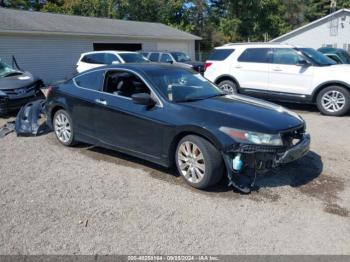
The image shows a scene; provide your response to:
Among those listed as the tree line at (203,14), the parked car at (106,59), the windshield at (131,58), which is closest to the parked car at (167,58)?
the windshield at (131,58)

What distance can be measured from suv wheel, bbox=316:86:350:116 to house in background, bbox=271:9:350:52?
86.2 ft

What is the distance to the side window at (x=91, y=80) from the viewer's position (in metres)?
5.95

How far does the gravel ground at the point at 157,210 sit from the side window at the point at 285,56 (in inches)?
174

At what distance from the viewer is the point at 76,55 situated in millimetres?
20250

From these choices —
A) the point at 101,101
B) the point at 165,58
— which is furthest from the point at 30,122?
the point at 165,58

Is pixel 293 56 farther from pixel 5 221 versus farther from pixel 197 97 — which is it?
pixel 5 221

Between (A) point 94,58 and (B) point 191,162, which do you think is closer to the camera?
(B) point 191,162

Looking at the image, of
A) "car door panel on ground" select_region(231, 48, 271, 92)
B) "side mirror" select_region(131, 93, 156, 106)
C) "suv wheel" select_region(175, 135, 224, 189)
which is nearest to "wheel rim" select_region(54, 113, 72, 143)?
"side mirror" select_region(131, 93, 156, 106)

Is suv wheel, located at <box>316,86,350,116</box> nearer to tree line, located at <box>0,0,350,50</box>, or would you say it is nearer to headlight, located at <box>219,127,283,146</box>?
headlight, located at <box>219,127,283,146</box>

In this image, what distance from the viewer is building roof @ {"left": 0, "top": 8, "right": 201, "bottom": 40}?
58.2 feet

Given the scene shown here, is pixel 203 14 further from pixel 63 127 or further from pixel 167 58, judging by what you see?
pixel 63 127

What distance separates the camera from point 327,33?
3325 centimetres

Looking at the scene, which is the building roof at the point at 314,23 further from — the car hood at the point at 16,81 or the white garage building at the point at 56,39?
the car hood at the point at 16,81

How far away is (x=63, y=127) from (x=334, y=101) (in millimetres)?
6648
